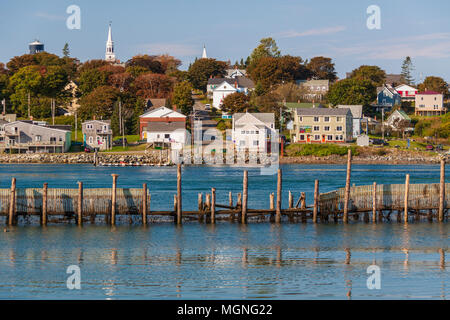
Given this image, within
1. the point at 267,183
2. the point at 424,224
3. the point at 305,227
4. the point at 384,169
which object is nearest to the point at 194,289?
the point at 305,227

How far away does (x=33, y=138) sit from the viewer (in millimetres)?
110750

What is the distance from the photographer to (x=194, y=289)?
26469 mm

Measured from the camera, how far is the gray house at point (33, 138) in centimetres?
10994

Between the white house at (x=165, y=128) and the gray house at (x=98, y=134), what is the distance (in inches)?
248

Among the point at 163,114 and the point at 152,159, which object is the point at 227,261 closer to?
the point at 152,159

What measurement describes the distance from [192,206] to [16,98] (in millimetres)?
97161

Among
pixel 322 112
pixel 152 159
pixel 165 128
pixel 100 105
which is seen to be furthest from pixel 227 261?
pixel 100 105

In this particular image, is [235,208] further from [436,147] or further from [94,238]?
[436,147]

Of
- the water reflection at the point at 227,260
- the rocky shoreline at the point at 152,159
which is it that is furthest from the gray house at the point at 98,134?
the water reflection at the point at 227,260

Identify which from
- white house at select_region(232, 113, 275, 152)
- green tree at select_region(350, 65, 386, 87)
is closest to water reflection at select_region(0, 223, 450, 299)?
white house at select_region(232, 113, 275, 152)

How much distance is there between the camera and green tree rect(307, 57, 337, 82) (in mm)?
171000

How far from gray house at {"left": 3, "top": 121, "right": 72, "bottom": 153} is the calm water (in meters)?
72.9

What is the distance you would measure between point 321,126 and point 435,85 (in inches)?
2366

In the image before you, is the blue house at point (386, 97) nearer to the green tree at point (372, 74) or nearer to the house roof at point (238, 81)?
the green tree at point (372, 74)
